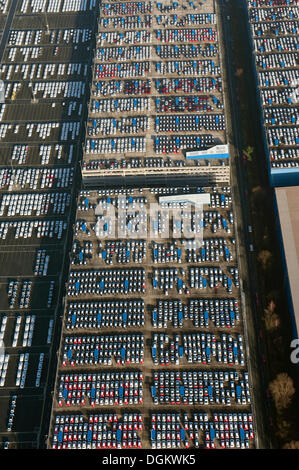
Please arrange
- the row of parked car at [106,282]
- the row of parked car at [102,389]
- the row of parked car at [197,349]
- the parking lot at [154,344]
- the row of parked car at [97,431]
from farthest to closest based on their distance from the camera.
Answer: the row of parked car at [106,282], the row of parked car at [197,349], the row of parked car at [102,389], the parking lot at [154,344], the row of parked car at [97,431]

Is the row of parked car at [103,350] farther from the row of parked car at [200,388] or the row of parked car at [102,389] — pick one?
the row of parked car at [200,388]

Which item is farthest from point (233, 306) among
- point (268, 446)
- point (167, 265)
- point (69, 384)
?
point (69, 384)

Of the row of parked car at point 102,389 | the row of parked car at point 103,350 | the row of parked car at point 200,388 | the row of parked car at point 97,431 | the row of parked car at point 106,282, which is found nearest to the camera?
the row of parked car at point 97,431

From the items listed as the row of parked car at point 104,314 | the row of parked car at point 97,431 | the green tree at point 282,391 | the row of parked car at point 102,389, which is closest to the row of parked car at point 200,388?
the row of parked car at point 102,389

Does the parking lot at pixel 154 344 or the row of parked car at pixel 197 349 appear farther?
the row of parked car at pixel 197 349

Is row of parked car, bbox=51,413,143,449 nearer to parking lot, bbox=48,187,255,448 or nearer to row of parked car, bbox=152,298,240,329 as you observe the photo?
parking lot, bbox=48,187,255,448

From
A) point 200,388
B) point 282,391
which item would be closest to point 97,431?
point 200,388
